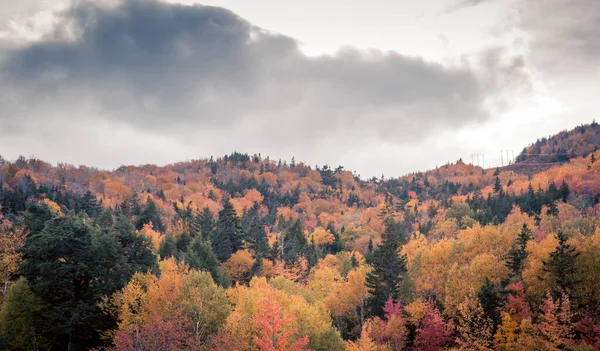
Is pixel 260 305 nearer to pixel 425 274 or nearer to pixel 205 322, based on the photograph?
pixel 205 322

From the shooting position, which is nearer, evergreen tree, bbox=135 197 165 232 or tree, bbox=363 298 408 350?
tree, bbox=363 298 408 350

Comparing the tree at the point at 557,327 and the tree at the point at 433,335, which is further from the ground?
the tree at the point at 557,327

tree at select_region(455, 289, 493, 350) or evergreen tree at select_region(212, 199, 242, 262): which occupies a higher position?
evergreen tree at select_region(212, 199, 242, 262)

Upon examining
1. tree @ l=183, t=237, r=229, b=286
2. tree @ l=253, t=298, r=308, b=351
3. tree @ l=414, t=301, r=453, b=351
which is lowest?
tree @ l=414, t=301, r=453, b=351

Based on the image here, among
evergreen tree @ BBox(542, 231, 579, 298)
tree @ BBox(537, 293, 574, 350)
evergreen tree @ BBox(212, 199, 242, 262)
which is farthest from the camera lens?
evergreen tree @ BBox(212, 199, 242, 262)

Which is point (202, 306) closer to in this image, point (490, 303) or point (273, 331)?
point (273, 331)

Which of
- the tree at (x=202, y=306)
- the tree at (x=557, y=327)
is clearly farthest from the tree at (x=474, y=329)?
the tree at (x=202, y=306)

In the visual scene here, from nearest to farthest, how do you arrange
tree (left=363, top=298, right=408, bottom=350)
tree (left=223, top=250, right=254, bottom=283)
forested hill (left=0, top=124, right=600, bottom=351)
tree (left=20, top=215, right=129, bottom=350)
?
forested hill (left=0, top=124, right=600, bottom=351)
tree (left=20, top=215, right=129, bottom=350)
tree (left=363, top=298, right=408, bottom=350)
tree (left=223, top=250, right=254, bottom=283)

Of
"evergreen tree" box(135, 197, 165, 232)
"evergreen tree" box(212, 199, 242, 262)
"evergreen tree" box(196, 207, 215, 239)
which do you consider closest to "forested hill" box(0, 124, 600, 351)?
"evergreen tree" box(212, 199, 242, 262)

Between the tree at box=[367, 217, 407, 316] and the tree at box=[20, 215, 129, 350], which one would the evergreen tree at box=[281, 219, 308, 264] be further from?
the tree at box=[20, 215, 129, 350]

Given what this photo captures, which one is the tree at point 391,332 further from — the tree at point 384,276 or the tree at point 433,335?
the tree at point 384,276


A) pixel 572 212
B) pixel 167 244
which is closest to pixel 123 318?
pixel 167 244

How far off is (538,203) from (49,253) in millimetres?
135708

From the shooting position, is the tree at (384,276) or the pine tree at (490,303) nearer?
the pine tree at (490,303)
